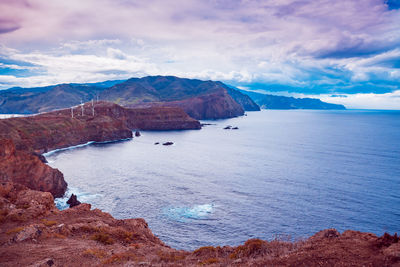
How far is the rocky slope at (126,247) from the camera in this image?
13672mm

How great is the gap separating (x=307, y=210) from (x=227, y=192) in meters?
15.9

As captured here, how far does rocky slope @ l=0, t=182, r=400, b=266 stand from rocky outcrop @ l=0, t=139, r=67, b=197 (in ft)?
62.8

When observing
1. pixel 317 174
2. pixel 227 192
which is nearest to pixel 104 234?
pixel 227 192

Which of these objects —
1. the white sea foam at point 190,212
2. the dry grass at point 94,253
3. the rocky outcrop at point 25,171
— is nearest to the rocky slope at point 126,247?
the dry grass at point 94,253

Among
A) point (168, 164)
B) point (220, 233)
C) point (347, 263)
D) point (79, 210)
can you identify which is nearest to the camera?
point (347, 263)

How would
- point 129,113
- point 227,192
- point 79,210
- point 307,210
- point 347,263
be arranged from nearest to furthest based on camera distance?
point 347,263
point 79,210
point 307,210
point 227,192
point 129,113

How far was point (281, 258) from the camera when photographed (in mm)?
14391

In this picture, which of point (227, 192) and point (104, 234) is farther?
point (227, 192)

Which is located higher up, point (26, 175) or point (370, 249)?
point (370, 249)

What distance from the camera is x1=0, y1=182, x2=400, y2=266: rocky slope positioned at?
13.7 m

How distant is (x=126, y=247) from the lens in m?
20.6

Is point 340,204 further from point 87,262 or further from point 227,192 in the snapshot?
point 87,262

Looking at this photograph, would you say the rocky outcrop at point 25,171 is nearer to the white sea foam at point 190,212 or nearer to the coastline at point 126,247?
the coastline at point 126,247

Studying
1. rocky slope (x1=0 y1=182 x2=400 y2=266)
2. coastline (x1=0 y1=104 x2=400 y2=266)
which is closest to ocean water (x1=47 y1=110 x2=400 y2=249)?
coastline (x1=0 y1=104 x2=400 y2=266)
